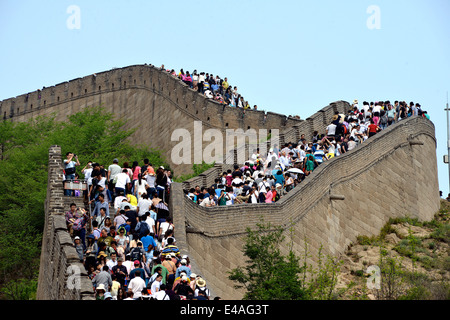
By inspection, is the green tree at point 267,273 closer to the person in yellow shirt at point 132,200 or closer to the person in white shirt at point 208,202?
the person in white shirt at point 208,202

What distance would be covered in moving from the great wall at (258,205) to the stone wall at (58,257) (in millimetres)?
24

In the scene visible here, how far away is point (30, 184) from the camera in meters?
48.5

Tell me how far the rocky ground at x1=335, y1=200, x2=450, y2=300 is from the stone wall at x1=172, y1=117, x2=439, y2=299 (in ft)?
1.82

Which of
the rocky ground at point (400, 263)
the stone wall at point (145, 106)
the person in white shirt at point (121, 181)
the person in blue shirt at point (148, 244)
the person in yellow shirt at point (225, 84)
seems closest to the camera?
the person in blue shirt at point (148, 244)

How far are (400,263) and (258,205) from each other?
476cm

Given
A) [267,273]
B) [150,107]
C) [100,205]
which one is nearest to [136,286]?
[100,205]

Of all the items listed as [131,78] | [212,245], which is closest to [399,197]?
[212,245]

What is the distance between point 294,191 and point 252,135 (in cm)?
1207

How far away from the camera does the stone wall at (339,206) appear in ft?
90.1

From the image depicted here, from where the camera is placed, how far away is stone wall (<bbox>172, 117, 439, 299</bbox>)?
27.5 metres

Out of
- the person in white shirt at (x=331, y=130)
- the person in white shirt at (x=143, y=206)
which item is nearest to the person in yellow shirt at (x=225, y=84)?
the person in white shirt at (x=331, y=130)

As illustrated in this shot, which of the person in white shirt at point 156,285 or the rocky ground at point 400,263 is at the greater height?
the rocky ground at point 400,263
